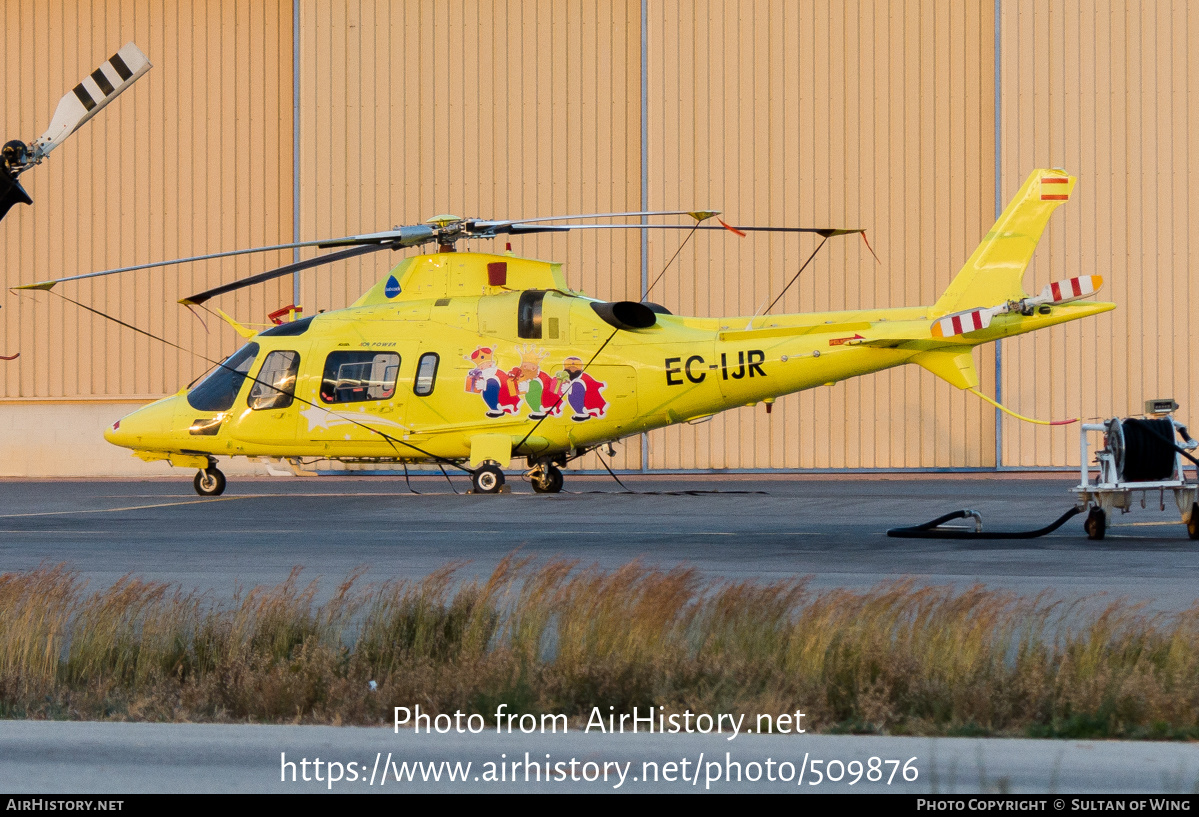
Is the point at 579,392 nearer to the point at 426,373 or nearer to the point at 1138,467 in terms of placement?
the point at 426,373

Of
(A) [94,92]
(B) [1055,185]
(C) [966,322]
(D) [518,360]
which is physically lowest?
(D) [518,360]

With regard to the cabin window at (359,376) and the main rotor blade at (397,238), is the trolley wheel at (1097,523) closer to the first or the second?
the main rotor blade at (397,238)

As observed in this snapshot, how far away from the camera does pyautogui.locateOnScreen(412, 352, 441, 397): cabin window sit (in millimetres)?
20312

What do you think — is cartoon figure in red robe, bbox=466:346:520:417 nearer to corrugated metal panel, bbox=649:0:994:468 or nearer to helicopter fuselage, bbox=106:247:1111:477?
helicopter fuselage, bbox=106:247:1111:477

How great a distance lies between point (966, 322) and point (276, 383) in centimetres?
1032

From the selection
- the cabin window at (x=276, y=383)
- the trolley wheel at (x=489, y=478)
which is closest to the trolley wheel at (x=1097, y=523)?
the trolley wheel at (x=489, y=478)

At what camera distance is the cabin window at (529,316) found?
19844 millimetres

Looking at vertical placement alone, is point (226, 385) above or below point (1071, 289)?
below

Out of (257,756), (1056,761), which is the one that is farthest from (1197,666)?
(257,756)

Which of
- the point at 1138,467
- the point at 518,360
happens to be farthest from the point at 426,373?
the point at 1138,467

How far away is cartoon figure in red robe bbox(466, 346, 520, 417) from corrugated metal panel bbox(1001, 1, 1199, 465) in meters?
13.6

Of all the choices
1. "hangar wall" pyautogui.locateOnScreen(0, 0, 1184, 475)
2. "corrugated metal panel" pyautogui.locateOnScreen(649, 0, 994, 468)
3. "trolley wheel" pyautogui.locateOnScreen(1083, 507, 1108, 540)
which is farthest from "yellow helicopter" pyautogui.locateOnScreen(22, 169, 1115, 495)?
"hangar wall" pyautogui.locateOnScreen(0, 0, 1184, 475)

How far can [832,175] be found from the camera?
97.7ft

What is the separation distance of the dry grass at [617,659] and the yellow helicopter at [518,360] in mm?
10680
